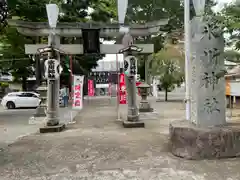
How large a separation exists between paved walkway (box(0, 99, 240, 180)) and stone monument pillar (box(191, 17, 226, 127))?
3.15 feet

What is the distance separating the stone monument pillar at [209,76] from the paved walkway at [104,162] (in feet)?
3.15

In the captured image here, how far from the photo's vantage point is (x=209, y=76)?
17.3 feet

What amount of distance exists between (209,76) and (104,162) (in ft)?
9.26

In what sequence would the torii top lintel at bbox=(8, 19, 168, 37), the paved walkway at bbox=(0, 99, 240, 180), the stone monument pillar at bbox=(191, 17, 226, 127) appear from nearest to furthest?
the paved walkway at bbox=(0, 99, 240, 180)
the stone monument pillar at bbox=(191, 17, 226, 127)
the torii top lintel at bbox=(8, 19, 168, 37)

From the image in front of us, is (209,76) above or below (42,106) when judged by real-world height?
above

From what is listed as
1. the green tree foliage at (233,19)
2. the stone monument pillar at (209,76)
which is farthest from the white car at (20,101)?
the stone monument pillar at (209,76)

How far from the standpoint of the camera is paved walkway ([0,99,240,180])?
427 cm

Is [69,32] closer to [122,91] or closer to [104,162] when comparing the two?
[122,91]

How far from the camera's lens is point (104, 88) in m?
42.8

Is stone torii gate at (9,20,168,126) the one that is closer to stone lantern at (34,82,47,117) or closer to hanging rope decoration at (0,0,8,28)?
stone lantern at (34,82,47,117)

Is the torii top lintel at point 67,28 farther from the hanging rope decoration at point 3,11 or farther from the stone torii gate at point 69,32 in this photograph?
the hanging rope decoration at point 3,11

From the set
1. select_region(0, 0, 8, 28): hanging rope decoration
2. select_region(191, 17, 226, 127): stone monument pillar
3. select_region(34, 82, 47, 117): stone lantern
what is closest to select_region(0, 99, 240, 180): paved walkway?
select_region(191, 17, 226, 127): stone monument pillar

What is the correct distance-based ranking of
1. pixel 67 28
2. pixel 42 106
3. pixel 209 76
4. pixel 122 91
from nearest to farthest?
pixel 209 76
pixel 67 28
pixel 122 91
pixel 42 106

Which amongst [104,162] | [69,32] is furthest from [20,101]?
[104,162]
